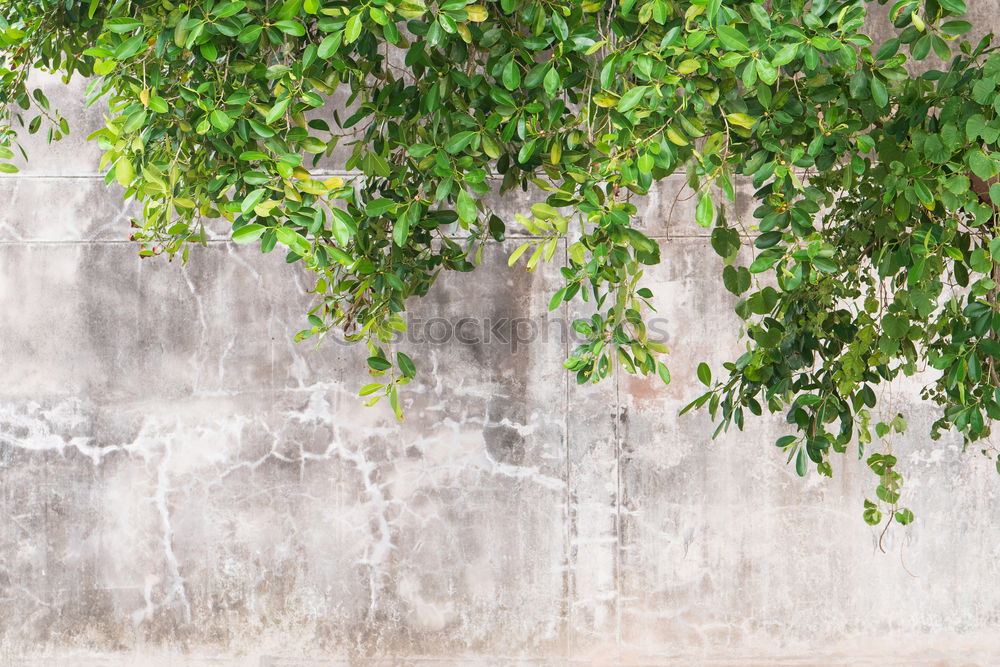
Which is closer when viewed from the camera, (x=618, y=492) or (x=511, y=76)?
(x=511, y=76)

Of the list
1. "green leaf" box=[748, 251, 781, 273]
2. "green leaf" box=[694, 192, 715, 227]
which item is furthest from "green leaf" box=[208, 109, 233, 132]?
"green leaf" box=[748, 251, 781, 273]

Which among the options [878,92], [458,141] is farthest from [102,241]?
[878,92]

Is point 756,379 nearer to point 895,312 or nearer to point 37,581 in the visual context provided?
point 895,312

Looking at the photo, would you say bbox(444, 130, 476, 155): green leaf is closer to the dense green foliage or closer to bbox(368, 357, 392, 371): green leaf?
the dense green foliage

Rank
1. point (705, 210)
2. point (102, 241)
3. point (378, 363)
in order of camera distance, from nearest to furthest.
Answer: point (705, 210) < point (378, 363) < point (102, 241)

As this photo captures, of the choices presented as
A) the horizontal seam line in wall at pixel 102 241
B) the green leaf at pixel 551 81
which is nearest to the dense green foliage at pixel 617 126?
the green leaf at pixel 551 81

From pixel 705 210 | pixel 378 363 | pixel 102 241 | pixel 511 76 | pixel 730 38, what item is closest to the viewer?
pixel 730 38

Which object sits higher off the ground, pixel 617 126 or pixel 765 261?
pixel 617 126

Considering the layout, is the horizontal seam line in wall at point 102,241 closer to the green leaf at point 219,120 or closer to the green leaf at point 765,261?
the green leaf at point 765,261

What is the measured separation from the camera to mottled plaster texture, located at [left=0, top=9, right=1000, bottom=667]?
236cm

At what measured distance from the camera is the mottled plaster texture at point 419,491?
236 centimetres

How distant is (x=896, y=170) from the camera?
103 centimetres

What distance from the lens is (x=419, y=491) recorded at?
2381 millimetres

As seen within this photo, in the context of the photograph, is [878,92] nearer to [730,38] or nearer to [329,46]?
[730,38]
